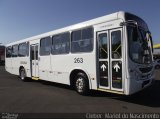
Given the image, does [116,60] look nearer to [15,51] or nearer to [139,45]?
[139,45]

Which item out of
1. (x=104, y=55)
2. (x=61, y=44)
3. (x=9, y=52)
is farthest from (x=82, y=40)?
(x=9, y=52)

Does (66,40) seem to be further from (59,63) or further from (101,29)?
(101,29)

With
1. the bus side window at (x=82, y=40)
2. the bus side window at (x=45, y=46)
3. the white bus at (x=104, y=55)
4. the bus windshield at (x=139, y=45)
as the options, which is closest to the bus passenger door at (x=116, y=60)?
the white bus at (x=104, y=55)

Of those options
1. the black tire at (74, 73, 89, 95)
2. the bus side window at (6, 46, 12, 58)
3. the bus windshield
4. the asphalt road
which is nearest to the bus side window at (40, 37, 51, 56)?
the black tire at (74, 73, 89, 95)

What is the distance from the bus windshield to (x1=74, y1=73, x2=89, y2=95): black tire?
95.8 inches

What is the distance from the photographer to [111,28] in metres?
8.16

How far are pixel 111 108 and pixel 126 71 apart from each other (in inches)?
53.5

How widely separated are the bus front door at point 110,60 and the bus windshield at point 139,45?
0.39 metres

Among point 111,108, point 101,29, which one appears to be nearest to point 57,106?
point 111,108

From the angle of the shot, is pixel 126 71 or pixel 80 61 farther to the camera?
pixel 80 61

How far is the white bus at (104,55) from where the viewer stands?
7.70m

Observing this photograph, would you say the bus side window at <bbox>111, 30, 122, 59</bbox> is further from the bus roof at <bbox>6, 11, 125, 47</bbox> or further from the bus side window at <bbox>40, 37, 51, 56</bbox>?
the bus side window at <bbox>40, 37, 51, 56</bbox>

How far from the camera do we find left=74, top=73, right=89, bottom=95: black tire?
30.7 ft

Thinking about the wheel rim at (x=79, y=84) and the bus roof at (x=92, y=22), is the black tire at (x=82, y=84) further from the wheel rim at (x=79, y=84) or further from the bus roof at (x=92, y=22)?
the bus roof at (x=92, y=22)
